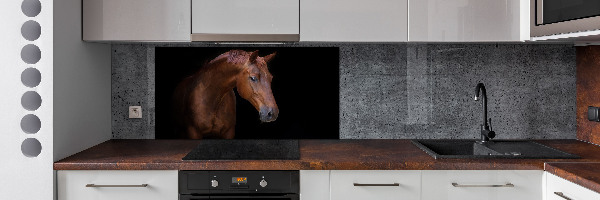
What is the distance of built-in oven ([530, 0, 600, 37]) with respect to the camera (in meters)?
1.95

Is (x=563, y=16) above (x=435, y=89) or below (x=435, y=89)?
above

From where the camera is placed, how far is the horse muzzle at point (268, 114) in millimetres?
2834

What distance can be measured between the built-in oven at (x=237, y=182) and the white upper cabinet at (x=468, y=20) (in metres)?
0.89

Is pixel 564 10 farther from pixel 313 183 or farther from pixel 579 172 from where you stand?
pixel 313 183

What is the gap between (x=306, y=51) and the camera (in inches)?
111

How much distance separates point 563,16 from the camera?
2119 mm

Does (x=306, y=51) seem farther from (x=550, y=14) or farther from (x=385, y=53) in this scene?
(x=550, y=14)

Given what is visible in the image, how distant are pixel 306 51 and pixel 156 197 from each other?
43.9 inches
